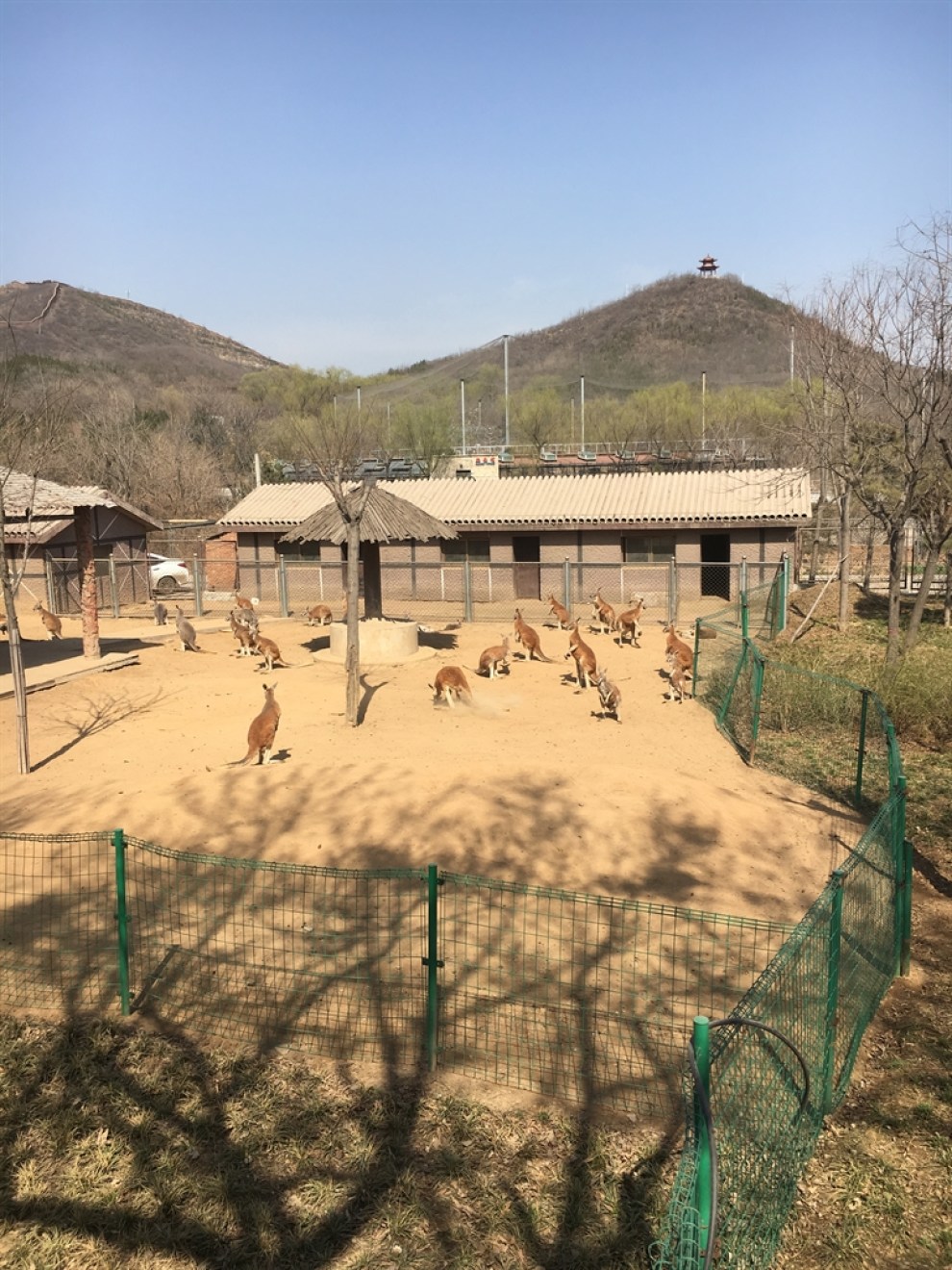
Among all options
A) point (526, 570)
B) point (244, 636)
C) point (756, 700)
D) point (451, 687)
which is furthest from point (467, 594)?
point (756, 700)

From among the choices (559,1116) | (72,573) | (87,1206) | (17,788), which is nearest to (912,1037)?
(559,1116)

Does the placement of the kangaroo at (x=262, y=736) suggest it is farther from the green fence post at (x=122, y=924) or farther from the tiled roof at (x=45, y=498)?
the tiled roof at (x=45, y=498)

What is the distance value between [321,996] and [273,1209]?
1.88 metres

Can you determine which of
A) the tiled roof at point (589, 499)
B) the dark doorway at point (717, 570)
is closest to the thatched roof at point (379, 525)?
the tiled roof at point (589, 499)

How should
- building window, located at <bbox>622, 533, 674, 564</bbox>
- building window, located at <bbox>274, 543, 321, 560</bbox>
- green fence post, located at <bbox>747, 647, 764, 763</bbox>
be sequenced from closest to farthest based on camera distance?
1. green fence post, located at <bbox>747, 647, 764, 763</bbox>
2. building window, located at <bbox>622, 533, 674, 564</bbox>
3. building window, located at <bbox>274, 543, 321, 560</bbox>

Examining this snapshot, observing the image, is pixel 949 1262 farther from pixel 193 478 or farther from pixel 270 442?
pixel 270 442

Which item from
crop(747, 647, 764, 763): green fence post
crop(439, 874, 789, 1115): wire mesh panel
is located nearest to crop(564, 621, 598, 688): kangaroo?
crop(747, 647, 764, 763): green fence post

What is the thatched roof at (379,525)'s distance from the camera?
1906 cm

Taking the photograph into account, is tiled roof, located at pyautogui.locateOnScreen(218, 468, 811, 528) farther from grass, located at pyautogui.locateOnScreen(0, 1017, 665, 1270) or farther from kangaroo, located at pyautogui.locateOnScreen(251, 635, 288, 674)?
grass, located at pyautogui.locateOnScreen(0, 1017, 665, 1270)

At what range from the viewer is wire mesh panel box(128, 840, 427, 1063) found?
5.96m

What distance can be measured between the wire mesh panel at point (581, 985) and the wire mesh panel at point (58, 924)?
100 inches

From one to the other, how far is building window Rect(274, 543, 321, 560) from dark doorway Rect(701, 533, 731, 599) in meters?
12.2

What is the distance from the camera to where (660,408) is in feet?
215

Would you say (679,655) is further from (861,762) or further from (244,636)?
(244,636)
